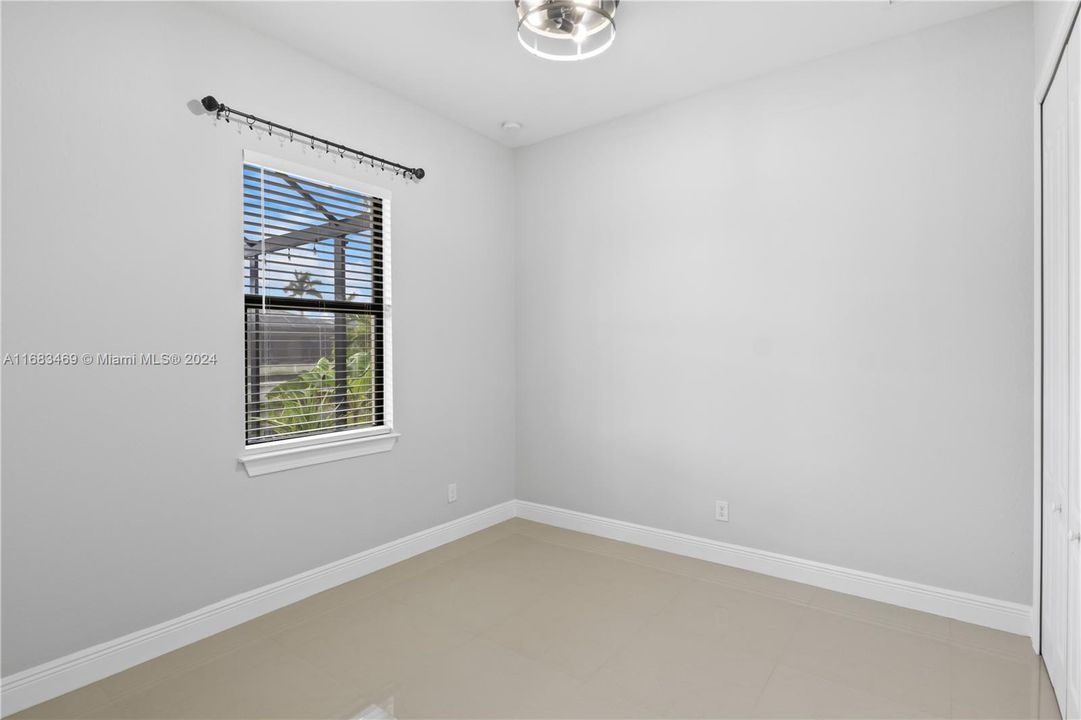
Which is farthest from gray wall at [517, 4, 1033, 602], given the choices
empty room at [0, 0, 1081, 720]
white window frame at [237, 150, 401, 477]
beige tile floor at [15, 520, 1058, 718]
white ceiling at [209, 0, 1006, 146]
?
white window frame at [237, 150, 401, 477]

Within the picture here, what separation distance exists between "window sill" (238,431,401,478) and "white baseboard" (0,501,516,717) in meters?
0.57

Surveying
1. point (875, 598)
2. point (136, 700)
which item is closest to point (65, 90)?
point (136, 700)

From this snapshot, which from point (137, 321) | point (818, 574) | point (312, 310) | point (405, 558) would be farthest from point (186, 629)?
point (818, 574)

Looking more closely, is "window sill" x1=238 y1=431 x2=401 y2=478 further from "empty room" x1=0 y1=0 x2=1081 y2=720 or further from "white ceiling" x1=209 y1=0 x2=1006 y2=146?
"white ceiling" x1=209 y1=0 x2=1006 y2=146

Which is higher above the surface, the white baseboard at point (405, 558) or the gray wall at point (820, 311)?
the gray wall at point (820, 311)

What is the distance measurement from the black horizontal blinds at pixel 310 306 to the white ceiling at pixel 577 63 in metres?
0.70

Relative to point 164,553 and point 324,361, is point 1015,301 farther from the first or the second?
point 164,553

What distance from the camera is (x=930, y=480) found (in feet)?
8.75

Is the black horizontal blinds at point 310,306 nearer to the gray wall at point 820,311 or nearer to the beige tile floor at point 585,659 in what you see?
the beige tile floor at point 585,659

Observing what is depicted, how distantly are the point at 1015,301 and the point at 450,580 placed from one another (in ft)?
10.0

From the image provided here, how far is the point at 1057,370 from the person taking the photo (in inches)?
80.7

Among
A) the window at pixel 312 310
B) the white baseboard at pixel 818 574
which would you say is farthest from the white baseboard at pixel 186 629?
the white baseboard at pixel 818 574

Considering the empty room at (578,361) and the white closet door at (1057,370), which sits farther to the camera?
the empty room at (578,361)

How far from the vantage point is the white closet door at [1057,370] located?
1880 mm
